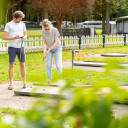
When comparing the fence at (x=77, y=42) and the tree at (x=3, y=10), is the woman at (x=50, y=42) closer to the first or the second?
the tree at (x=3, y=10)

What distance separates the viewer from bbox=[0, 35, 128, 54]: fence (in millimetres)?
18266

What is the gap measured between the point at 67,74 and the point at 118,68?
84 mm

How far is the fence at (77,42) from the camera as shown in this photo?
59.9 feet

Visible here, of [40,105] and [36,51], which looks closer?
[40,105]

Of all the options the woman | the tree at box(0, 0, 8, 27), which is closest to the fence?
the woman

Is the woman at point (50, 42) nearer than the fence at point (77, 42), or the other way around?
the woman at point (50, 42)

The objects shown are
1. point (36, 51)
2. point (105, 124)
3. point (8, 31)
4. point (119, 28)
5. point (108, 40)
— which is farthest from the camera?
point (119, 28)

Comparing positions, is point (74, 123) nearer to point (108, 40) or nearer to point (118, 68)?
point (118, 68)

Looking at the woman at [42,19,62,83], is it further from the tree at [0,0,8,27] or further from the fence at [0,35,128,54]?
the fence at [0,35,128,54]

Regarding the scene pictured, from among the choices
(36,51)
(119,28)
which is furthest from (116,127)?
(119,28)

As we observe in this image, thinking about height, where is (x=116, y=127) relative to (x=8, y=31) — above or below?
below

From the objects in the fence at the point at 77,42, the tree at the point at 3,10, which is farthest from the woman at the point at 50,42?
the fence at the point at 77,42

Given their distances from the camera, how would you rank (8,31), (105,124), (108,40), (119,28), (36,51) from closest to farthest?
(105,124) → (8,31) → (36,51) → (108,40) → (119,28)

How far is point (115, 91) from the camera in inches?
18.6
